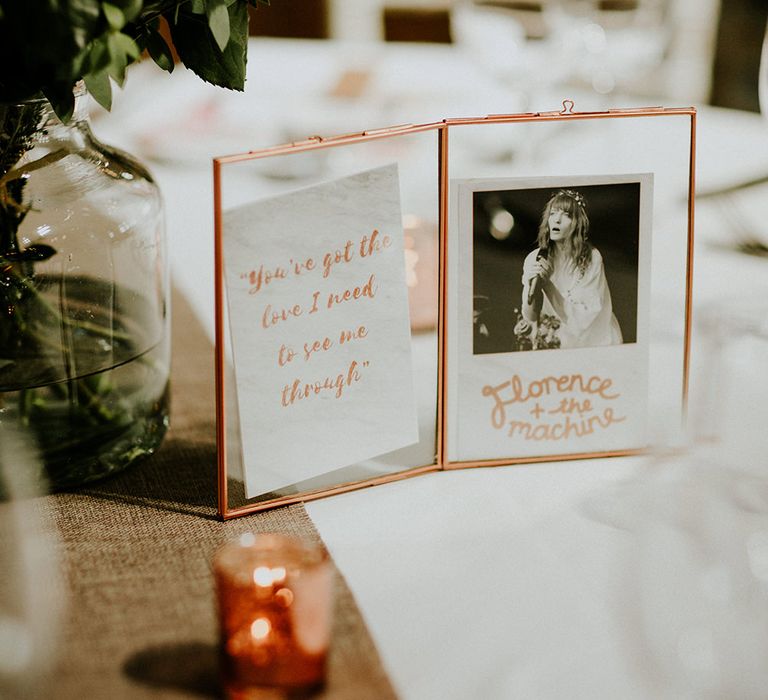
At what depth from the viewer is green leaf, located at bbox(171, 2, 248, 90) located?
60 centimetres

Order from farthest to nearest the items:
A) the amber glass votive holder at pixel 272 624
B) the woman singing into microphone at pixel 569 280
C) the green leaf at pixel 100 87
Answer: the woman singing into microphone at pixel 569 280
the green leaf at pixel 100 87
the amber glass votive holder at pixel 272 624

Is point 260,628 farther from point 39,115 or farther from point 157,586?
point 39,115

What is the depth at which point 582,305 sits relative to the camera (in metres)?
0.69

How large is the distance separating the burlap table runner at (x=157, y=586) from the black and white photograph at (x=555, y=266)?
21 cm

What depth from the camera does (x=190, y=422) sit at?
80cm

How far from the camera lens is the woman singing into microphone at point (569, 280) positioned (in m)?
0.67

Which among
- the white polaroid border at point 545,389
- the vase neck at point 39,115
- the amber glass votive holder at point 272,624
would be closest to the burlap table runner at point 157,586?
the amber glass votive holder at point 272,624

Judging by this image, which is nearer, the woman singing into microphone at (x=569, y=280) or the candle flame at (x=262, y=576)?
the candle flame at (x=262, y=576)

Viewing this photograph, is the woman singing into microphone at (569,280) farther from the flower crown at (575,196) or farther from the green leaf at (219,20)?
the green leaf at (219,20)

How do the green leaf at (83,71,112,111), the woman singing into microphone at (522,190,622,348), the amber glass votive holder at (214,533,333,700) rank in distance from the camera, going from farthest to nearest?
1. the woman singing into microphone at (522,190,622,348)
2. the green leaf at (83,71,112,111)
3. the amber glass votive holder at (214,533,333,700)

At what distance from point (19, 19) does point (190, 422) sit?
399mm

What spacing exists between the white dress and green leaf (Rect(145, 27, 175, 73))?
0.29 meters

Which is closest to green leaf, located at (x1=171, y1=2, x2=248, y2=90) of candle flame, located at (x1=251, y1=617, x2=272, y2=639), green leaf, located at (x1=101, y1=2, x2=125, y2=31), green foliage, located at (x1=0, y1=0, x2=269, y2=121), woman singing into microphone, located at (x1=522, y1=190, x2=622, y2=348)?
green foliage, located at (x1=0, y1=0, x2=269, y2=121)

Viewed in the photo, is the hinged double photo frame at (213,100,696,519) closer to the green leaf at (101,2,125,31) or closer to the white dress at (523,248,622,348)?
the white dress at (523,248,622,348)
